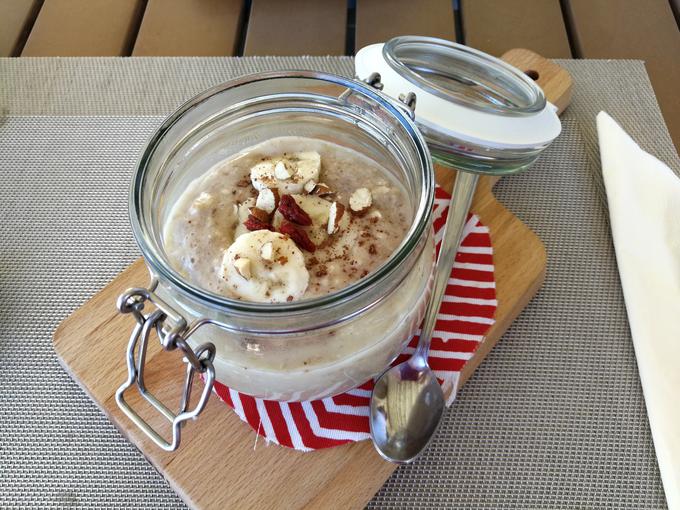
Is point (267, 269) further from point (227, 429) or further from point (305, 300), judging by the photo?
point (227, 429)

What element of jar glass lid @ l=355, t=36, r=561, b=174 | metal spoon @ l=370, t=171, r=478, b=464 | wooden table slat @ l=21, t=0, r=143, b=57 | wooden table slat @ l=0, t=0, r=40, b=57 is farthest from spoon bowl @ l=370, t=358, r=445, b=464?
wooden table slat @ l=0, t=0, r=40, b=57

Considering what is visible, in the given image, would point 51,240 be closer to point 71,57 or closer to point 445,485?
point 71,57

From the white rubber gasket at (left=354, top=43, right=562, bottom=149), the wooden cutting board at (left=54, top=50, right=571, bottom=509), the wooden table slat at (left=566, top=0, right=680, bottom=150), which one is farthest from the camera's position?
the wooden table slat at (left=566, top=0, right=680, bottom=150)

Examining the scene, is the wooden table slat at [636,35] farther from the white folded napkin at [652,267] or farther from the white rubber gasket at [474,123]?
the white rubber gasket at [474,123]

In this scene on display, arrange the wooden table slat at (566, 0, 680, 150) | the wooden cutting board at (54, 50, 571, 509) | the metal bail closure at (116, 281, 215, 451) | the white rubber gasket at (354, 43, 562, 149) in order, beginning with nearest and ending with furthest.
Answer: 1. the metal bail closure at (116, 281, 215, 451)
2. the wooden cutting board at (54, 50, 571, 509)
3. the white rubber gasket at (354, 43, 562, 149)
4. the wooden table slat at (566, 0, 680, 150)

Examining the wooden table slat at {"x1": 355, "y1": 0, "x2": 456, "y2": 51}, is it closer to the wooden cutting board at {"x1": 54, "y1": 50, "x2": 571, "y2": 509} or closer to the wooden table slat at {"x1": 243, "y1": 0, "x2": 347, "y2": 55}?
the wooden table slat at {"x1": 243, "y1": 0, "x2": 347, "y2": 55}

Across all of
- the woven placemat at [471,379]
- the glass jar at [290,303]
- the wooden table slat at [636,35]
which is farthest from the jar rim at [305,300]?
the wooden table slat at [636,35]

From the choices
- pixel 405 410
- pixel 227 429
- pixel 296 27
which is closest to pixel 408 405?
pixel 405 410

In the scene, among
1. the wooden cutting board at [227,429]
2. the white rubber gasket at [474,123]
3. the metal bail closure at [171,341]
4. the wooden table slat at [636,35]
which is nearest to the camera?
the metal bail closure at [171,341]
